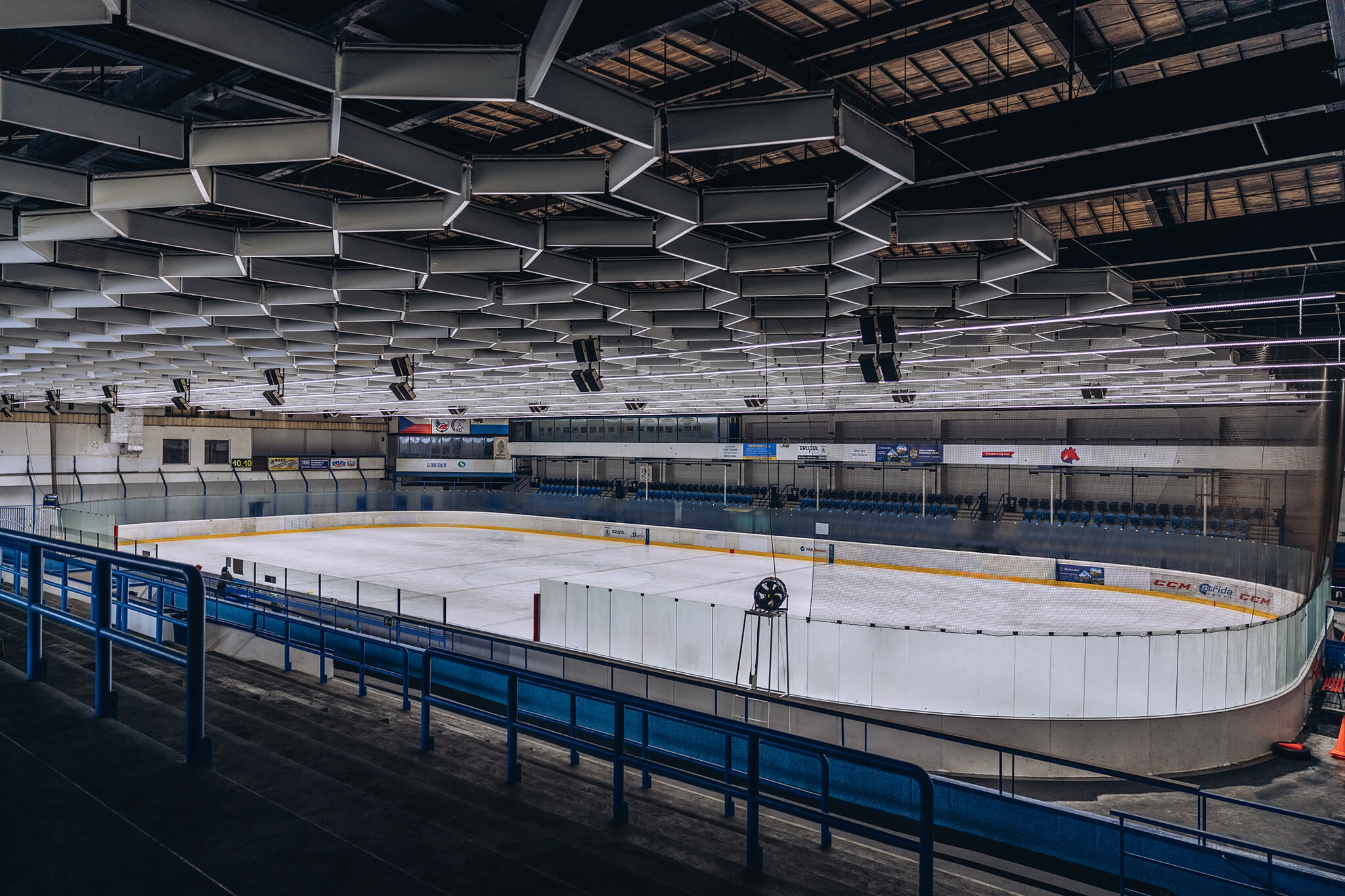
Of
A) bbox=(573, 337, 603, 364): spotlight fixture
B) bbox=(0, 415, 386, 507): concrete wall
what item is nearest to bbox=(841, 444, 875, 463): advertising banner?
bbox=(573, 337, 603, 364): spotlight fixture

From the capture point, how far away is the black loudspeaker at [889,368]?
1347 centimetres

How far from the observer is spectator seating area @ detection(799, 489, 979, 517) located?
121ft

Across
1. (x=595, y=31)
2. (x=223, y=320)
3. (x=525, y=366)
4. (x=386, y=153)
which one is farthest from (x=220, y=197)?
(x=525, y=366)

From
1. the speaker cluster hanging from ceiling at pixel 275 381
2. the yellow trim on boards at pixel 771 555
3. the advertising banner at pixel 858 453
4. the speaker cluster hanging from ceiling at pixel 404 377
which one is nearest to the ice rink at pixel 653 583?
the yellow trim on boards at pixel 771 555

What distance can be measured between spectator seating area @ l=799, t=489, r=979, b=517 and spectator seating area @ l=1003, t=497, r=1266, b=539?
2.39 metres

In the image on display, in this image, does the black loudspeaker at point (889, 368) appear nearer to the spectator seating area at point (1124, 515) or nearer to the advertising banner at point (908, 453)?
the spectator seating area at point (1124, 515)

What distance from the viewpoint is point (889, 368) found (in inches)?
530

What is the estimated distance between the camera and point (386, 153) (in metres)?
5.54

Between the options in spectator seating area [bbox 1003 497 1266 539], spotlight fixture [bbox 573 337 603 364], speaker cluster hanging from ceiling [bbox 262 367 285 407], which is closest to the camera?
spotlight fixture [bbox 573 337 603 364]

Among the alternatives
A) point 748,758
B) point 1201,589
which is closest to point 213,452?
point 1201,589

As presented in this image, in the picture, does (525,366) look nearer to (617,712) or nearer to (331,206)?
(331,206)

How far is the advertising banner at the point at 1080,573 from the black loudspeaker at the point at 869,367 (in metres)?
13.9

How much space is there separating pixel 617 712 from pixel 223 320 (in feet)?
44.6

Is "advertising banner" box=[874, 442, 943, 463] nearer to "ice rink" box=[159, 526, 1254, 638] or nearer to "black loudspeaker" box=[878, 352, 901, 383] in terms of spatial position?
"ice rink" box=[159, 526, 1254, 638]
